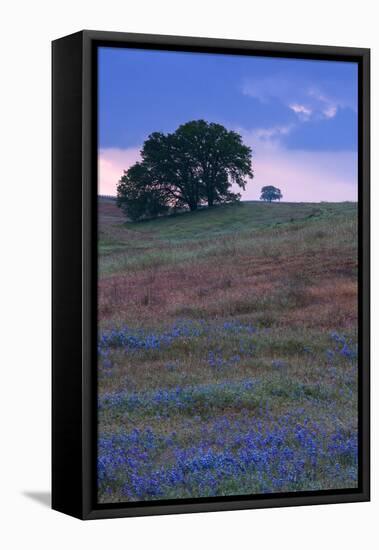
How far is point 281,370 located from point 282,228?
4.86ft

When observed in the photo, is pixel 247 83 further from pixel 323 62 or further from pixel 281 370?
pixel 281 370

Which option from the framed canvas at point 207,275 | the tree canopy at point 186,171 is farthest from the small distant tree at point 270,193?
the tree canopy at point 186,171

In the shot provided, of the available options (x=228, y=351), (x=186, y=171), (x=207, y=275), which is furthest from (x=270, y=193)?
(x=228, y=351)

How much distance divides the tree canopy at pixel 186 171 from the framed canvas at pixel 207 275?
20 mm

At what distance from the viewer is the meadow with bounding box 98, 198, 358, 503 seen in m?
14.2

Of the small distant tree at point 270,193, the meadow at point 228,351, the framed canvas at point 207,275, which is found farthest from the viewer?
the small distant tree at point 270,193

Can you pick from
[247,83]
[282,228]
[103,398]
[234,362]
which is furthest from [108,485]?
[247,83]

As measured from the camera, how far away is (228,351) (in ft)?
48.1

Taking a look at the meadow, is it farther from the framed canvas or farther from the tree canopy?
the tree canopy

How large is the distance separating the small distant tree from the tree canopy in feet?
0.73

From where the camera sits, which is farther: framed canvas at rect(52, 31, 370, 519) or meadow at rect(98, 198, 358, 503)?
meadow at rect(98, 198, 358, 503)

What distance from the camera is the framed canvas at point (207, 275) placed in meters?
14.1

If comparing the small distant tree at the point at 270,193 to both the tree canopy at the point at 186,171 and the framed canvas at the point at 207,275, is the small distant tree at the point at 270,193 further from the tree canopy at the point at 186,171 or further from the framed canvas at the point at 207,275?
the tree canopy at the point at 186,171

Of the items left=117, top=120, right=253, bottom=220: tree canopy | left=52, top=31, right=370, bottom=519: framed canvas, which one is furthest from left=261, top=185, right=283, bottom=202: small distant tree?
left=117, top=120, right=253, bottom=220: tree canopy
